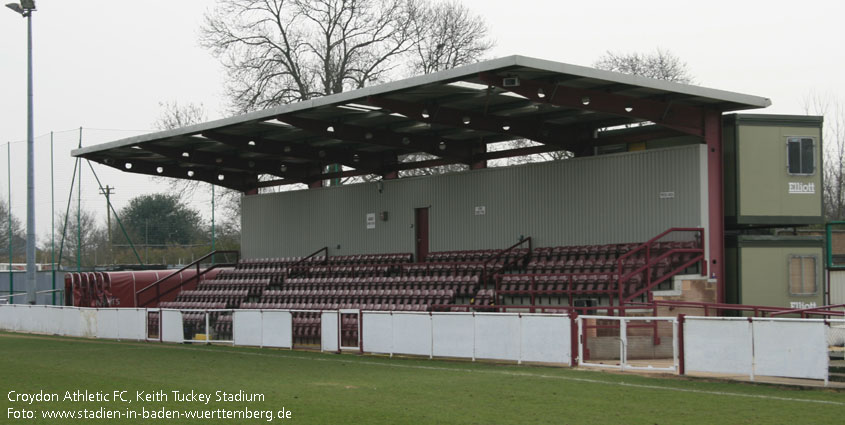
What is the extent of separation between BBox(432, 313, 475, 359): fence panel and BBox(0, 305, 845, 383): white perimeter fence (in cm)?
2

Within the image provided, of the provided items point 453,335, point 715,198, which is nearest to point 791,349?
point 453,335

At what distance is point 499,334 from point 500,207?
10308mm

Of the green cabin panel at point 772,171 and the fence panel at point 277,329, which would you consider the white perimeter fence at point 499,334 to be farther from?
the green cabin panel at point 772,171

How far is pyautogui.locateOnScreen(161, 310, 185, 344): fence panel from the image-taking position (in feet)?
84.2

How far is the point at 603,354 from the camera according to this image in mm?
17219

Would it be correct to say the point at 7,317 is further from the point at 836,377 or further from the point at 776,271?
the point at 836,377

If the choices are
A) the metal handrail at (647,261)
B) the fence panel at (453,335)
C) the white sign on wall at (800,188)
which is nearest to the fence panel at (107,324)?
the fence panel at (453,335)

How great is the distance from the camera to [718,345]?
1534 cm

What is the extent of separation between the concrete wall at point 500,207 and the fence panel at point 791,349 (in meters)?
8.11

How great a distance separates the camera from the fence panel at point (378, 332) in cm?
2061

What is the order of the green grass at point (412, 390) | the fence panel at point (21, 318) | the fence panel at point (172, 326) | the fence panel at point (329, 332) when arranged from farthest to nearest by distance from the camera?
the fence panel at point (21, 318), the fence panel at point (172, 326), the fence panel at point (329, 332), the green grass at point (412, 390)

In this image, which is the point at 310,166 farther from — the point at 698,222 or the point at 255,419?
the point at 255,419

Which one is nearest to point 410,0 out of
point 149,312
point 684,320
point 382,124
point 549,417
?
point 382,124

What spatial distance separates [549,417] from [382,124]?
16996 mm
